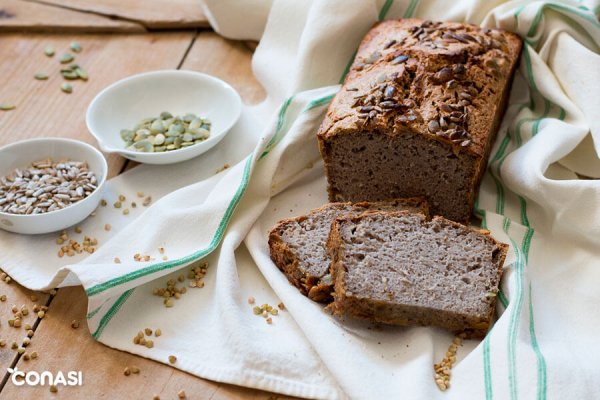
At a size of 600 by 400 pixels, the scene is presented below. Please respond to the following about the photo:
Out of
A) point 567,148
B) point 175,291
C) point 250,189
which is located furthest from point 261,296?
point 567,148

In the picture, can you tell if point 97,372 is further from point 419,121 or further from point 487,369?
point 419,121

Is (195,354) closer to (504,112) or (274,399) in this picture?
(274,399)

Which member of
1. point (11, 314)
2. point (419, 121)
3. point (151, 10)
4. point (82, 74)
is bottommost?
point (11, 314)

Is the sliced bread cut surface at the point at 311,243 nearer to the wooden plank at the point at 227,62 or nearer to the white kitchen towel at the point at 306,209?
the white kitchen towel at the point at 306,209

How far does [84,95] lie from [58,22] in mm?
643

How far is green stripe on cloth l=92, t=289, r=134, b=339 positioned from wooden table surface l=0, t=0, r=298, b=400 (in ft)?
0.11

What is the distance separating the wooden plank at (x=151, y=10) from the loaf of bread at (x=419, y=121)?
1347 millimetres

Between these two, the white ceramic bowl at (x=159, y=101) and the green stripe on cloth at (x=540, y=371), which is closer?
the green stripe on cloth at (x=540, y=371)

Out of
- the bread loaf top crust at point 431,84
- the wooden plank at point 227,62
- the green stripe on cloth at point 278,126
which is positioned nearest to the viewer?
the bread loaf top crust at point 431,84

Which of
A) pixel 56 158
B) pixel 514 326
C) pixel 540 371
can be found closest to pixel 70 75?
pixel 56 158

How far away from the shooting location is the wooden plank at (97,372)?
7.72ft

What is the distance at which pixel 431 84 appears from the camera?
2871 millimetres

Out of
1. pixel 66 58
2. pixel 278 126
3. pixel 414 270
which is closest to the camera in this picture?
pixel 414 270

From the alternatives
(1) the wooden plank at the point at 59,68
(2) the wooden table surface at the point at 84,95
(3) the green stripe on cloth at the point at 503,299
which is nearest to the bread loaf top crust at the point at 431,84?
(3) the green stripe on cloth at the point at 503,299
